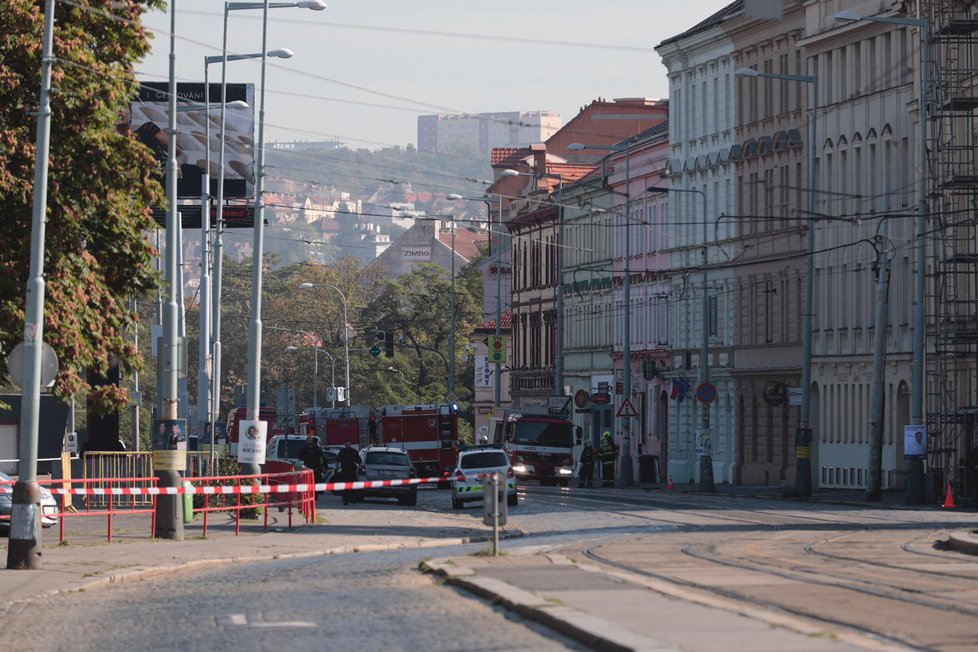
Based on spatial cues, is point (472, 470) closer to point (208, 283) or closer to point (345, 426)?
point (208, 283)

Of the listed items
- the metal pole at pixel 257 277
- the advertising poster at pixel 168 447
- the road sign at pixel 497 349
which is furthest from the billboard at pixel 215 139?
the advertising poster at pixel 168 447

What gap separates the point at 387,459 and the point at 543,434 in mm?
17066

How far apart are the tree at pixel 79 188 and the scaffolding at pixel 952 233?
78.0ft

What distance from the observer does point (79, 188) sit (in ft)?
111

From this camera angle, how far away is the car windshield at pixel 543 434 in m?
73.8

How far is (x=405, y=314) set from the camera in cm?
14225

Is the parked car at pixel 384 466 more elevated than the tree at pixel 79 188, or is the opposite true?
the tree at pixel 79 188

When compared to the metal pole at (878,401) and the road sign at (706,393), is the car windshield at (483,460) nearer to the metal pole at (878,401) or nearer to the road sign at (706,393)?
the metal pole at (878,401)

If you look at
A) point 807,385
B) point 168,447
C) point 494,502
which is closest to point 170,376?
point 168,447

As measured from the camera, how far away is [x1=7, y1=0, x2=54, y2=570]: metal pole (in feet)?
89.2

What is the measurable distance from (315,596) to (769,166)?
52.3 m

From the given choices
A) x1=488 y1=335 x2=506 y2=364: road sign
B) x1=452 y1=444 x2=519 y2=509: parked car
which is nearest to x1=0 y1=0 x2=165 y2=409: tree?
x1=452 y1=444 x2=519 y2=509: parked car

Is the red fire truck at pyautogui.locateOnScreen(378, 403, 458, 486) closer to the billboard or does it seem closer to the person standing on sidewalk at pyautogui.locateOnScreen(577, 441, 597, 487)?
the person standing on sidewalk at pyautogui.locateOnScreen(577, 441, 597, 487)

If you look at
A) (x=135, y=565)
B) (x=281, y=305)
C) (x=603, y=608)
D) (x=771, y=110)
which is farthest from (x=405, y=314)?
(x=603, y=608)
